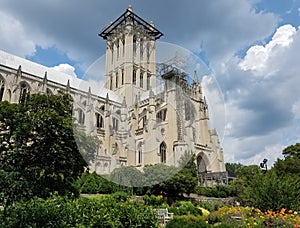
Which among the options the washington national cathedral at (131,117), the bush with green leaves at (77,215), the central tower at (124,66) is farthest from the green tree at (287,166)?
the bush with green leaves at (77,215)

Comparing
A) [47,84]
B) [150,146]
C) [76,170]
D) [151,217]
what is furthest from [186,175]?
[47,84]

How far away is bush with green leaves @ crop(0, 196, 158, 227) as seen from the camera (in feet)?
17.6

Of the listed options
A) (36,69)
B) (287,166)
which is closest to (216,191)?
(287,166)

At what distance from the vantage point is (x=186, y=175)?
2725 centimetres

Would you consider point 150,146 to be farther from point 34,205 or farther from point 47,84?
Answer: point 34,205

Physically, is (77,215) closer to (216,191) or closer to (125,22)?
(216,191)

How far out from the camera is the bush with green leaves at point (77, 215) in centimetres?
538

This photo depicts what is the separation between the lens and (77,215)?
6012 mm

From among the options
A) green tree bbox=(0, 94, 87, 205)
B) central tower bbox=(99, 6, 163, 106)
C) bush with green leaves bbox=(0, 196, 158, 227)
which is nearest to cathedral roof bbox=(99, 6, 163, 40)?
central tower bbox=(99, 6, 163, 106)

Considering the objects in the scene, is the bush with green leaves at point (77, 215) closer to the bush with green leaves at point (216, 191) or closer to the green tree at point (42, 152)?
the green tree at point (42, 152)

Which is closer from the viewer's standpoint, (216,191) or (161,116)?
(216,191)

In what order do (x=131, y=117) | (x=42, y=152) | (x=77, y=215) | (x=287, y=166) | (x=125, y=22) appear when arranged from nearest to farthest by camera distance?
1. (x=77, y=215)
2. (x=42, y=152)
3. (x=287, y=166)
4. (x=131, y=117)
5. (x=125, y=22)

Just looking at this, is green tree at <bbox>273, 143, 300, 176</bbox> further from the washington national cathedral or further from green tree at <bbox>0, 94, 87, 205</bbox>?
green tree at <bbox>0, 94, 87, 205</bbox>

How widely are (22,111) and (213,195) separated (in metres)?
27.1
